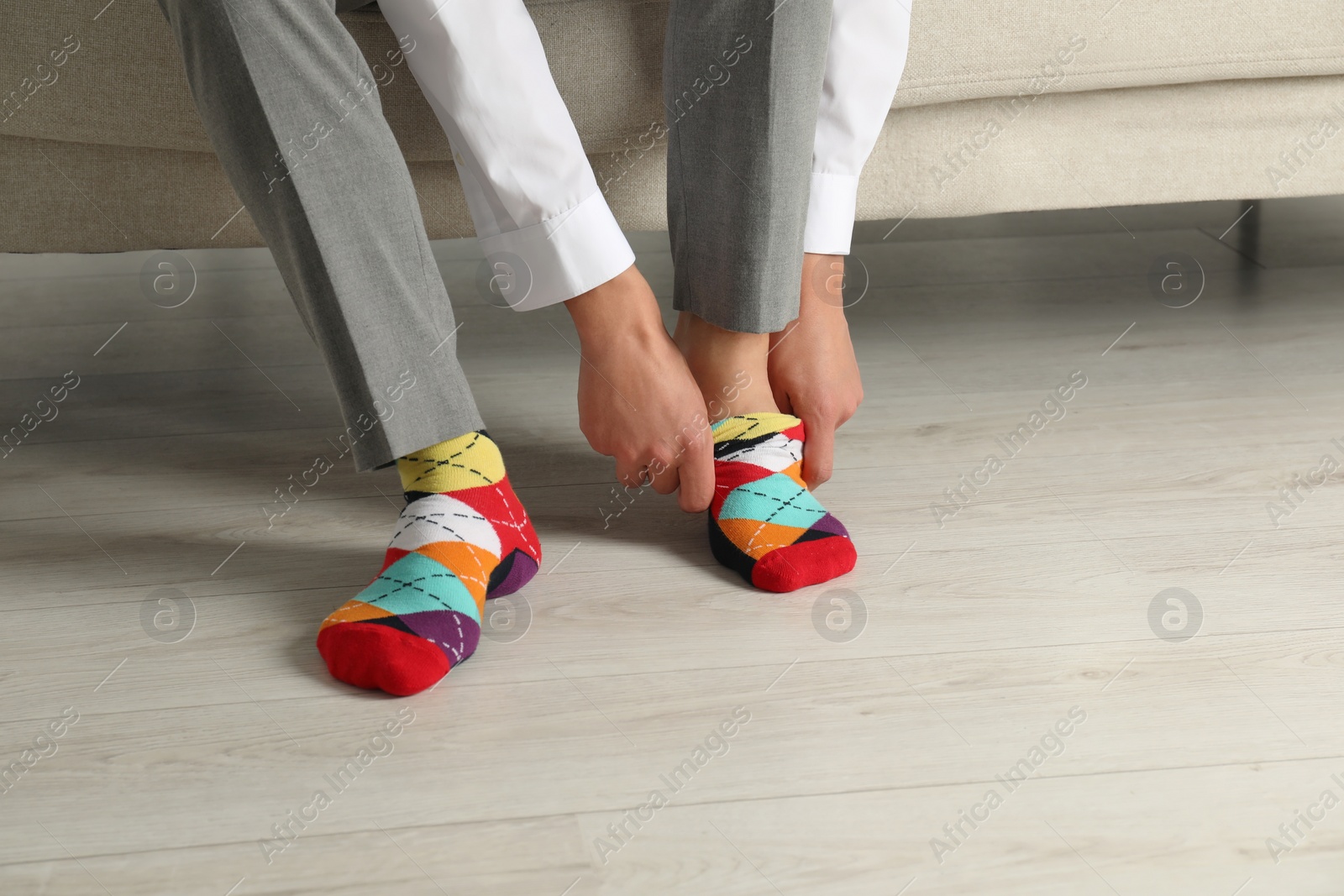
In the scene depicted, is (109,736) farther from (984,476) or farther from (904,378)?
(904,378)

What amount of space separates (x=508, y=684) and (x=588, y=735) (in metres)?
0.08

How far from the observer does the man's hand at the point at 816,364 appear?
915 millimetres

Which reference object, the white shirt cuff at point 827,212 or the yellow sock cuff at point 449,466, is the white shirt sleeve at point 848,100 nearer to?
the white shirt cuff at point 827,212

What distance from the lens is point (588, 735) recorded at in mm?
652
